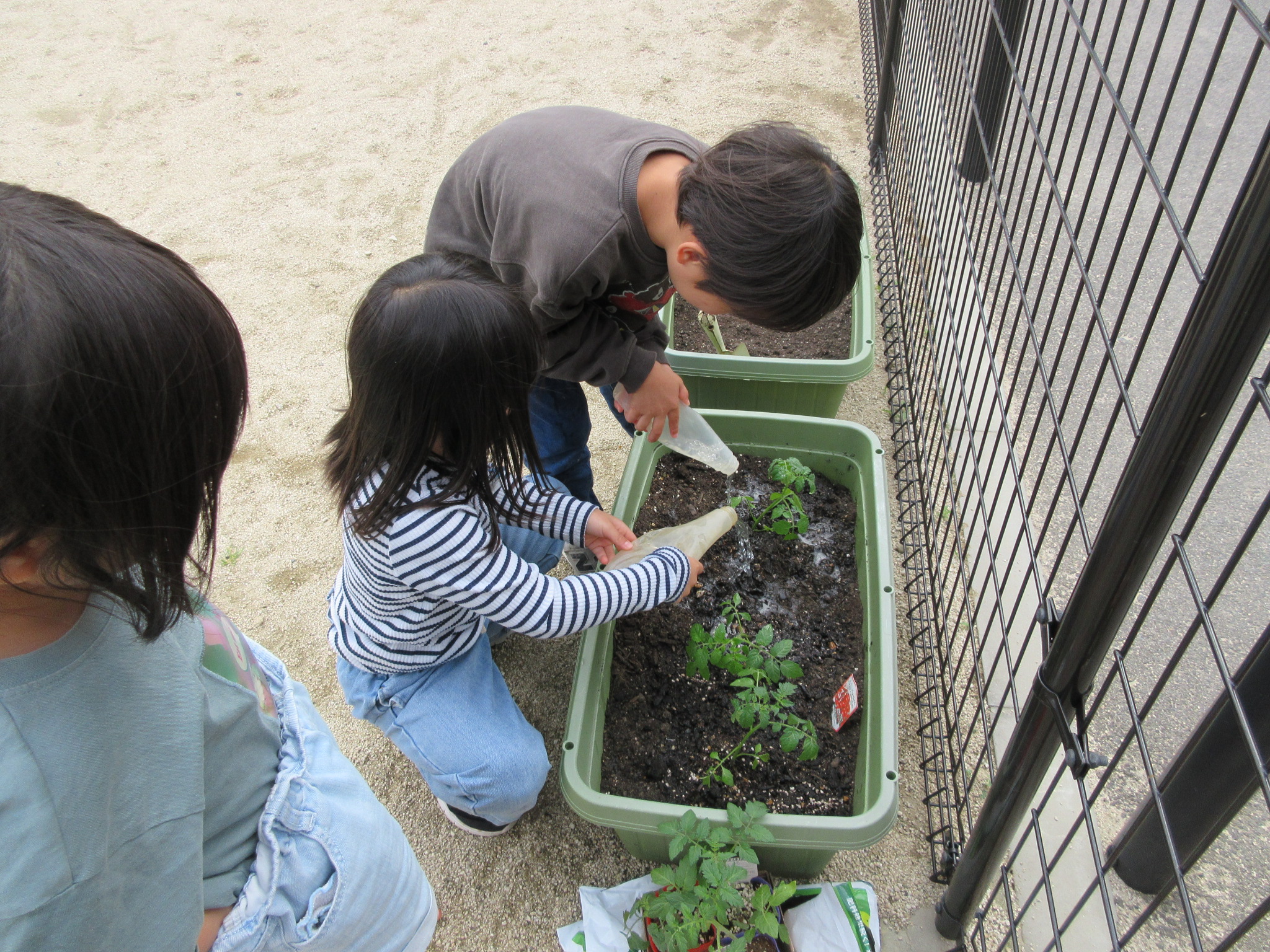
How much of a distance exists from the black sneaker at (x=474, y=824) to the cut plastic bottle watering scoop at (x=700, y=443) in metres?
0.78

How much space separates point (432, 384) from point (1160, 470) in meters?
0.77

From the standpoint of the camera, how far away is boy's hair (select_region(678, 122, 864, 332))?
1169 millimetres

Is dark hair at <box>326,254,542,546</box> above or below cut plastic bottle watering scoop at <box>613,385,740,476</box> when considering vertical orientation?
above

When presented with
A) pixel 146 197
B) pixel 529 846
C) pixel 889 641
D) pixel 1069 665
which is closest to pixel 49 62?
pixel 146 197

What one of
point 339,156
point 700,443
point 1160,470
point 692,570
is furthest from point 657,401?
point 339,156

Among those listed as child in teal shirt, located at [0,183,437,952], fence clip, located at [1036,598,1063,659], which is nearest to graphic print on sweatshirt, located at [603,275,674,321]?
fence clip, located at [1036,598,1063,659]

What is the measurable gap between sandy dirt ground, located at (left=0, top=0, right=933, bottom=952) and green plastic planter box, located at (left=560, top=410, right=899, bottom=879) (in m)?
0.23

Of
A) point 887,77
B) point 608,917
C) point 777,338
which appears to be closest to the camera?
point 608,917

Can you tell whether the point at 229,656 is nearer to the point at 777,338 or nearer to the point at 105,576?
the point at 105,576

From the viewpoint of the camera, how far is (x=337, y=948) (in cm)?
98

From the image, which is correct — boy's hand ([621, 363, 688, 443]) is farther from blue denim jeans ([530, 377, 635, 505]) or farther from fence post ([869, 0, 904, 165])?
fence post ([869, 0, 904, 165])

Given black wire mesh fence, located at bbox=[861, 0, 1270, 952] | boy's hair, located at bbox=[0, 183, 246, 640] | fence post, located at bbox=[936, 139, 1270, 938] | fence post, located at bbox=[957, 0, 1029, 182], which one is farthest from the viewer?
fence post, located at bbox=[957, 0, 1029, 182]

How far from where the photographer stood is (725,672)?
1.59 meters

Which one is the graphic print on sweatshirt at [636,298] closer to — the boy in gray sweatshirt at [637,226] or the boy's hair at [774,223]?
the boy in gray sweatshirt at [637,226]
